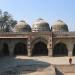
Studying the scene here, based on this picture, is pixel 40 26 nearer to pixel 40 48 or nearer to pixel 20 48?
pixel 40 48

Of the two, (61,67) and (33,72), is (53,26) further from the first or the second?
(33,72)

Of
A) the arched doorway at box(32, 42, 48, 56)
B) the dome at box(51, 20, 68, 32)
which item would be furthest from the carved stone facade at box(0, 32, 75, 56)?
the dome at box(51, 20, 68, 32)

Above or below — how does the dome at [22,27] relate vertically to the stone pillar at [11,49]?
above

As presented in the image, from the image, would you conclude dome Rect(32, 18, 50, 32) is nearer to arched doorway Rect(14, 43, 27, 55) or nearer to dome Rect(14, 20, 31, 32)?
dome Rect(14, 20, 31, 32)

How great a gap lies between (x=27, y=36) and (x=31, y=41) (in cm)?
74

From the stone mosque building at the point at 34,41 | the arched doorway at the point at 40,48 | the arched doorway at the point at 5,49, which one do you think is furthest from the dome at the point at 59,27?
the arched doorway at the point at 5,49

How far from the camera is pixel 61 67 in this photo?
68.2 ft

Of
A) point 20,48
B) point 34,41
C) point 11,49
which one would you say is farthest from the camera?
point 20,48

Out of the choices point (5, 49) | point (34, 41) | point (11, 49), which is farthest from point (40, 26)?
point (11, 49)

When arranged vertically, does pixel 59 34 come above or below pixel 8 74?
above

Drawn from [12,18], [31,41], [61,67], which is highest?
[12,18]

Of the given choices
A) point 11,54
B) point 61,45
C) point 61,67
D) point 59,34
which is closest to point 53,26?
point 61,45

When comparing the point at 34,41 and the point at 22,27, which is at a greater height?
the point at 22,27

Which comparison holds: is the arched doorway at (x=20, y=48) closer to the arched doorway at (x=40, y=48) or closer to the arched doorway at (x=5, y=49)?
the arched doorway at (x=5, y=49)
